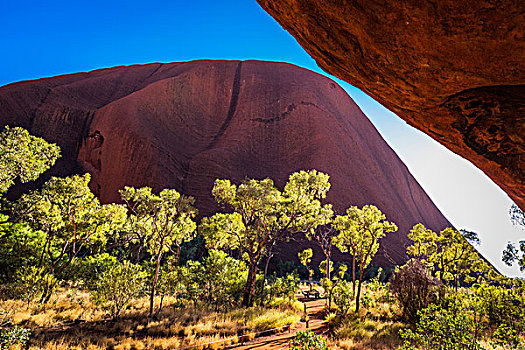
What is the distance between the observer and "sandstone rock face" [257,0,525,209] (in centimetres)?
264

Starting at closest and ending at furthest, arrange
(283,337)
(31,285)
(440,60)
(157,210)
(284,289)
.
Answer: (440,60), (283,337), (31,285), (157,210), (284,289)

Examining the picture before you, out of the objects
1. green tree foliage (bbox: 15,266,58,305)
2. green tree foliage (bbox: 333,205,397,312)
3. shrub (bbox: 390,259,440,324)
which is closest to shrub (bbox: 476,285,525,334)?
shrub (bbox: 390,259,440,324)

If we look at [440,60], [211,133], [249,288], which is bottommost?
[249,288]

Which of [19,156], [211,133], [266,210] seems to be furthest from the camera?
[211,133]

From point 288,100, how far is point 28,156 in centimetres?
6123

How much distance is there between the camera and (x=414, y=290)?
13.1 metres

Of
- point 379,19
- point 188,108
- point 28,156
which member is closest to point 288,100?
point 188,108

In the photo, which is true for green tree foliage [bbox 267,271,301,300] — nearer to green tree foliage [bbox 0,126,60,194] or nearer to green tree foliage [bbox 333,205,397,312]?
green tree foliage [bbox 333,205,397,312]

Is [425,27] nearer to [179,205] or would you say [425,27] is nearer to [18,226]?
[179,205]

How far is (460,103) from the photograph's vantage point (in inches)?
152

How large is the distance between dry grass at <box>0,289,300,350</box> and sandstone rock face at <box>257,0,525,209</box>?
9674mm

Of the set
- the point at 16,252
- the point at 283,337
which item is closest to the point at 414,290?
the point at 283,337

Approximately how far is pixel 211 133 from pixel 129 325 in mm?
52995

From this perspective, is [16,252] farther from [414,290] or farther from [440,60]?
[414,290]
